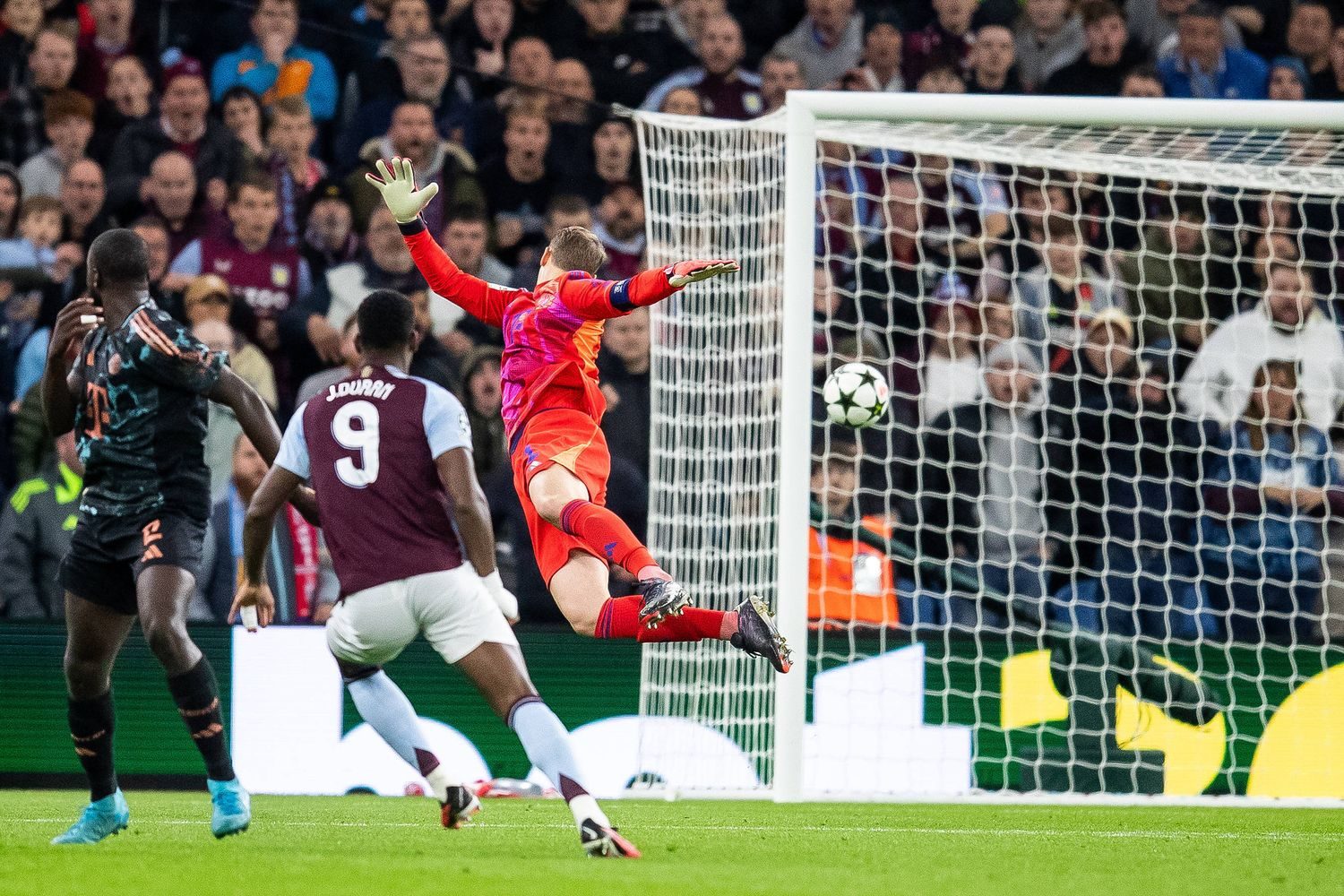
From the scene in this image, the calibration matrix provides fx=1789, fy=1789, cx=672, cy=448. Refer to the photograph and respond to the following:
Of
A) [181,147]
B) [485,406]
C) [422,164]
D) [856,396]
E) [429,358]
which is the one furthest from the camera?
[422,164]

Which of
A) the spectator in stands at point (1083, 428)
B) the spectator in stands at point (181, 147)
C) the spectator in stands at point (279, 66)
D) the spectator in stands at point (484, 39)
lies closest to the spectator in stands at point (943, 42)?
the spectator in stands at point (484, 39)

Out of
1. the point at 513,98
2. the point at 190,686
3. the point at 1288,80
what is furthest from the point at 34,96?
the point at 1288,80

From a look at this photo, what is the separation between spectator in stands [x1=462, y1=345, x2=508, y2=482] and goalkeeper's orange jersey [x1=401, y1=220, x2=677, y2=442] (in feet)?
9.09

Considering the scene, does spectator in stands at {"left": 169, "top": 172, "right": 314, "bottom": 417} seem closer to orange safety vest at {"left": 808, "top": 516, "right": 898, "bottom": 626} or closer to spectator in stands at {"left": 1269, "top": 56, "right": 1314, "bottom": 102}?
orange safety vest at {"left": 808, "top": 516, "right": 898, "bottom": 626}

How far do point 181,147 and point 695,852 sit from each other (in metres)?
7.14

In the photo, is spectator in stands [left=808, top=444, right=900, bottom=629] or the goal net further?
spectator in stands [left=808, top=444, right=900, bottom=629]

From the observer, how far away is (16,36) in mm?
11633

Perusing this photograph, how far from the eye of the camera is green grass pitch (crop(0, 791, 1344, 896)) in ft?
15.7

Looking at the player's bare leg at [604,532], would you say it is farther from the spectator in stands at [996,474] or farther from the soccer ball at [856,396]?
the spectator in stands at [996,474]

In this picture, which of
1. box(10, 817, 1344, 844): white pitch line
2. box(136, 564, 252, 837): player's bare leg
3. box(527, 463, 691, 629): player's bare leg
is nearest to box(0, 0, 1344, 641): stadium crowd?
box(10, 817, 1344, 844): white pitch line

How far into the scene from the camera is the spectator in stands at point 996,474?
Answer: 1026cm

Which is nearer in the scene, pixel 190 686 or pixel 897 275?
pixel 190 686

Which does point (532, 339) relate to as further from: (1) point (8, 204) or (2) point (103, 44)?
(2) point (103, 44)

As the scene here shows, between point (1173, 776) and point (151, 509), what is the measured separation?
5.87 meters
